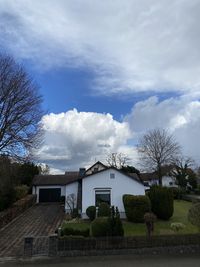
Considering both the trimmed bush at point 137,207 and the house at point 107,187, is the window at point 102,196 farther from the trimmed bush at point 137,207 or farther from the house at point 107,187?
the trimmed bush at point 137,207

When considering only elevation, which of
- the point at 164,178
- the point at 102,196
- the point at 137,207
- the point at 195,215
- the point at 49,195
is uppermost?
the point at 164,178

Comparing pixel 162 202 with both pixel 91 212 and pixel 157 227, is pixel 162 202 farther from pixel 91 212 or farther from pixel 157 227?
pixel 91 212

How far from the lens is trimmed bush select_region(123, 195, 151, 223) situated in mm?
23845

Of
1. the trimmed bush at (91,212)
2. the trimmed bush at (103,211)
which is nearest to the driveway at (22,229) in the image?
the trimmed bush at (91,212)

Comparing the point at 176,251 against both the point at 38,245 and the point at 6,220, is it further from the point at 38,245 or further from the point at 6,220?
the point at 6,220

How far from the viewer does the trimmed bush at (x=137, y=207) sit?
23845 mm

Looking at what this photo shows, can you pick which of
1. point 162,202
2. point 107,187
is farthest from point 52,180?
point 162,202

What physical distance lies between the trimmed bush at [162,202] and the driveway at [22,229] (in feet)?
25.6

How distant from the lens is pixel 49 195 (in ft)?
146

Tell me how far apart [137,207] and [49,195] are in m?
23.0

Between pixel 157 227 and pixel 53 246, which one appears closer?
pixel 53 246

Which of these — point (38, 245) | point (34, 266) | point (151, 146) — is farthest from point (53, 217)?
point (151, 146)

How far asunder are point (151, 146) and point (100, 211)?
34.5 meters

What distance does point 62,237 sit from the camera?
14.8m
